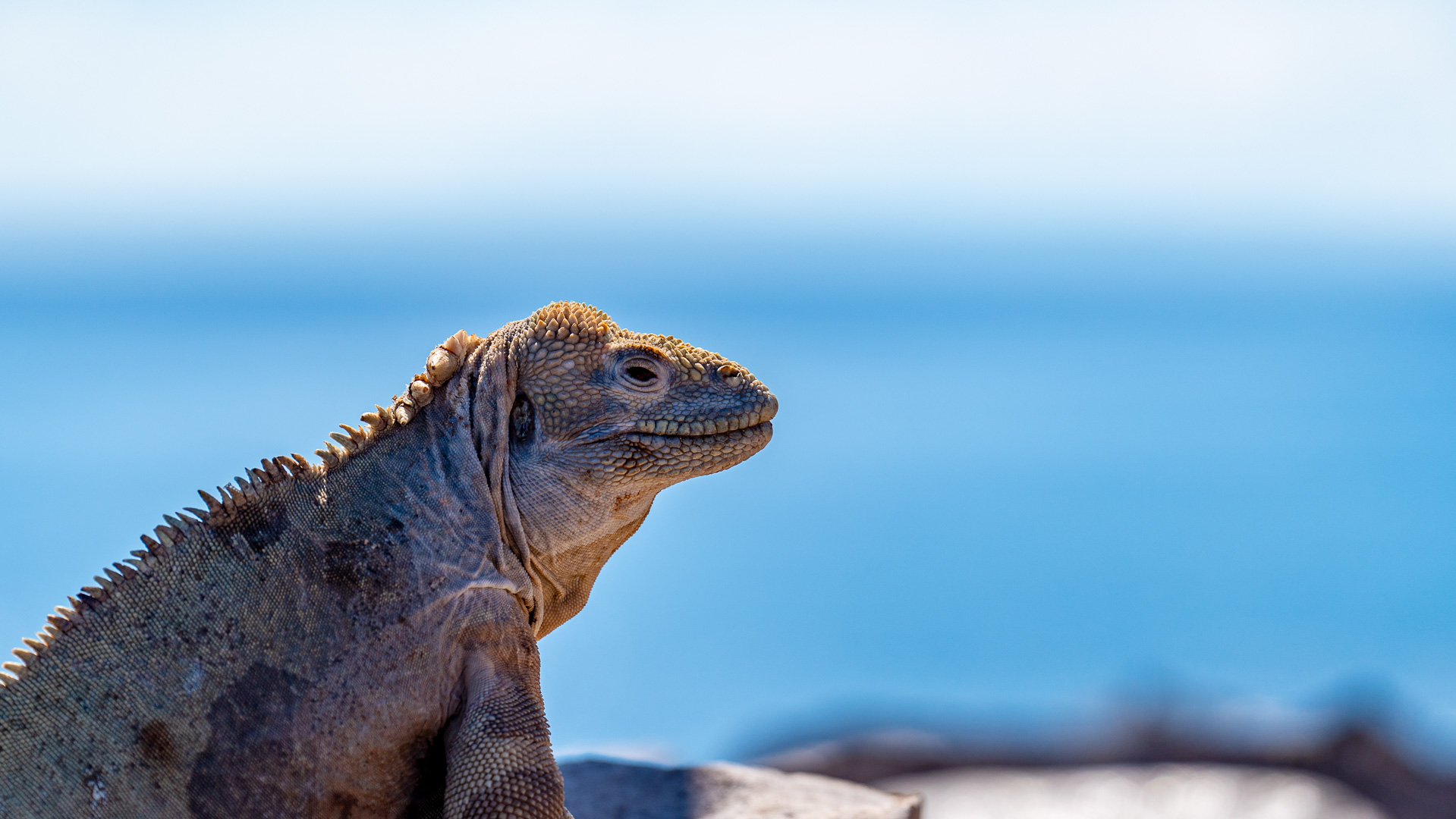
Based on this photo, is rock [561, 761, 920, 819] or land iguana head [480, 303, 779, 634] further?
rock [561, 761, 920, 819]

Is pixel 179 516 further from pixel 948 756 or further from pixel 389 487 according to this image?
pixel 948 756

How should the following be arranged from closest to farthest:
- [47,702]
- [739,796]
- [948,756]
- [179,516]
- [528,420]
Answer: [47,702]
[179,516]
[528,420]
[739,796]
[948,756]

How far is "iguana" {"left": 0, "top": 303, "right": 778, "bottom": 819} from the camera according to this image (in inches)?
112

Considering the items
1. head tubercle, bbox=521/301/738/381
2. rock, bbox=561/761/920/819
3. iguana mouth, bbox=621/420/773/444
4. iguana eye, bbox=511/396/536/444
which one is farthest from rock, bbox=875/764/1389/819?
iguana eye, bbox=511/396/536/444

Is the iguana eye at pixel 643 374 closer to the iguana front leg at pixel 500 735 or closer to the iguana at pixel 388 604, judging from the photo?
the iguana at pixel 388 604

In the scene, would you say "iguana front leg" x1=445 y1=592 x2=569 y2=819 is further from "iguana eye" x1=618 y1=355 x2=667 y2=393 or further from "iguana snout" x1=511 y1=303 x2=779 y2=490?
"iguana eye" x1=618 y1=355 x2=667 y2=393

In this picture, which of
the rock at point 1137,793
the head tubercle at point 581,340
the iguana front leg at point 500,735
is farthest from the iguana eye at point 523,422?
the rock at point 1137,793

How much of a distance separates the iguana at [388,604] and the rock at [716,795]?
4.16 ft

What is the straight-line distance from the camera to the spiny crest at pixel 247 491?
2.92 meters

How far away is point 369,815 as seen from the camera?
3.06 metres

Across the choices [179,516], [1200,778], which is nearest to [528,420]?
[179,516]

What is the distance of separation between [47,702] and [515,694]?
1.09 metres

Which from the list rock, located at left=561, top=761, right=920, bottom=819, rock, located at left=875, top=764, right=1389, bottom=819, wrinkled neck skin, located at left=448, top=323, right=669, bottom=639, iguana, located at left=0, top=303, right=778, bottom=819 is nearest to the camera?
iguana, located at left=0, top=303, right=778, bottom=819

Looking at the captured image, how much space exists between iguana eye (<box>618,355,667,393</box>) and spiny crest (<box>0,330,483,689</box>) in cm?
43
